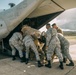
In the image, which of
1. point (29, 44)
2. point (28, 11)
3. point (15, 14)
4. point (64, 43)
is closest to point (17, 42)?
point (29, 44)

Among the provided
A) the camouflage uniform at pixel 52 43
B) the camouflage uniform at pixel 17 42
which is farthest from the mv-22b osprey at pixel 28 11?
the camouflage uniform at pixel 52 43

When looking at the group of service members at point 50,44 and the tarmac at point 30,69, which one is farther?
the group of service members at point 50,44

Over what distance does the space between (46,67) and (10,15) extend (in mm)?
3168

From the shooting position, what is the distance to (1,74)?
7.06m

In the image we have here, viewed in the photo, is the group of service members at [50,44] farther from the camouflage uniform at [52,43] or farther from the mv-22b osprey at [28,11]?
the mv-22b osprey at [28,11]

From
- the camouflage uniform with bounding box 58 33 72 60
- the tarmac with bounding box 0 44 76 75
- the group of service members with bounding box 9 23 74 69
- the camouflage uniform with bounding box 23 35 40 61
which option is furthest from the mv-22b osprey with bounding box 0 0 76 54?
the tarmac with bounding box 0 44 76 75

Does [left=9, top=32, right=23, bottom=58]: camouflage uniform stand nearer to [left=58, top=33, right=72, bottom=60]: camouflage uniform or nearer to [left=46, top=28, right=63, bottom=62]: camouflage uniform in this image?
[left=46, top=28, right=63, bottom=62]: camouflage uniform

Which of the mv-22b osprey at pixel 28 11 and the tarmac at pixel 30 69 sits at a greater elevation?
the mv-22b osprey at pixel 28 11

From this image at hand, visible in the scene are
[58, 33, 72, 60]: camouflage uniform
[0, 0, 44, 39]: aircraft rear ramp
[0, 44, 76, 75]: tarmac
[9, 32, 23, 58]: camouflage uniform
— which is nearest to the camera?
[0, 44, 76, 75]: tarmac

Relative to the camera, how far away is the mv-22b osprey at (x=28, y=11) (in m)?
8.30

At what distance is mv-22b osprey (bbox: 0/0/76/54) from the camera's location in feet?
27.2

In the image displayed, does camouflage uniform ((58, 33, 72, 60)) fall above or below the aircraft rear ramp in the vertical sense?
below

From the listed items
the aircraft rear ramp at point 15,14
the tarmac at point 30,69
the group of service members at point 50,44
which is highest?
the aircraft rear ramp at point 15,14

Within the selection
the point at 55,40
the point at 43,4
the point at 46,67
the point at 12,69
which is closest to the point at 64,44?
the point at 55,40
